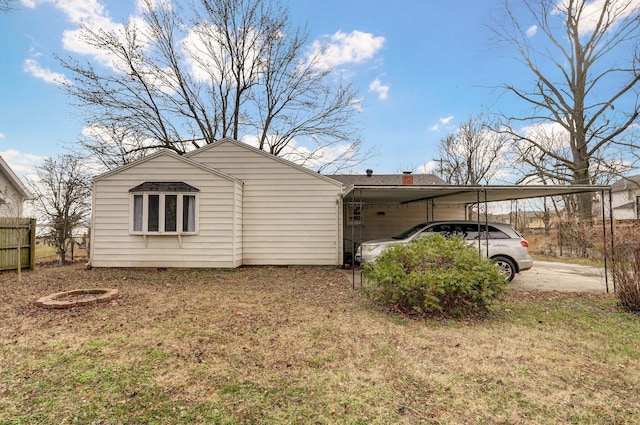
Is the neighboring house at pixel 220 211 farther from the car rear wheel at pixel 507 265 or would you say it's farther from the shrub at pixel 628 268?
the shrub at pixel 628 268

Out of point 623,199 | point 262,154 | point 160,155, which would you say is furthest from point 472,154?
point 623,199

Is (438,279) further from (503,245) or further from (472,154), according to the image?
(472,154)

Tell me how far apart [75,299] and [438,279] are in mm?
6226

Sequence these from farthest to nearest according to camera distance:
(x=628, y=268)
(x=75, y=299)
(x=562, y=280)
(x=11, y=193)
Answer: (x=11, y=193) < (x=562, y=280) < (x=75, y=299) < (x=628, y=268)

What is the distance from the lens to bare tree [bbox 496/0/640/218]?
550 inches

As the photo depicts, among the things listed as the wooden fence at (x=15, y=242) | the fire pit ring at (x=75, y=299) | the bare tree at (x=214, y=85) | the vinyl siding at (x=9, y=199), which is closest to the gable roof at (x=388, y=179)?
the bare tree at (x=214, y=85)

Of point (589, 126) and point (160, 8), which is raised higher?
point (160, 8)

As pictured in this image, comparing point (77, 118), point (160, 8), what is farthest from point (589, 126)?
point (77, 118)

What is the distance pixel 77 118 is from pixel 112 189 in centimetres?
720

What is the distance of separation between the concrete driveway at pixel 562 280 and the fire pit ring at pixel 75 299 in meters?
8.44

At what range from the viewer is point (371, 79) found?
15406mm

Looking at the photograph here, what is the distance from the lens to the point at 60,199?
1212 centimetres

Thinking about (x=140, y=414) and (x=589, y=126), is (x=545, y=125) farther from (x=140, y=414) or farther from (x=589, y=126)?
(x=140, y=414)

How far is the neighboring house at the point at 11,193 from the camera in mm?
10898
